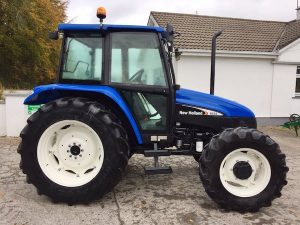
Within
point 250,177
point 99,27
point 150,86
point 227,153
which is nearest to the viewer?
point 227,153

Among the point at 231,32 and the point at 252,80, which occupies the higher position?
the point at 231,32

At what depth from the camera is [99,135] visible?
386 centimetres

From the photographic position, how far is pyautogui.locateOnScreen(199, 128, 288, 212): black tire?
3768mm

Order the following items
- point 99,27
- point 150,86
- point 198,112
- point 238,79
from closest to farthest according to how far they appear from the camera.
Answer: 1. point 99,27
2. point 150,86
3. point 198,112
4. point 238,79

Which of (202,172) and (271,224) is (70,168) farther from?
(271,224)

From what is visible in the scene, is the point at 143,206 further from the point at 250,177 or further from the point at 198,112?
the point at 198,112

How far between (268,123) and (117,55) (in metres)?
9.42

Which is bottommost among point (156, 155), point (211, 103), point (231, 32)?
point (156, 155)

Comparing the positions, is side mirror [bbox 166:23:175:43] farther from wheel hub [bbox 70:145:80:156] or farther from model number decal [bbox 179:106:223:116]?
wheel hub [bbox 70:145:80:156]

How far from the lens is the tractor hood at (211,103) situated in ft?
14.6

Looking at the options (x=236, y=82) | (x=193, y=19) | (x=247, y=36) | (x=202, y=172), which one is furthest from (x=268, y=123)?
(x=202, y=172)

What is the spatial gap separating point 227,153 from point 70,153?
188 cm

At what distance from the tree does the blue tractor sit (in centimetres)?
1344

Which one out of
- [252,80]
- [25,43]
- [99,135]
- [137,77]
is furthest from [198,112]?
[25,43]
